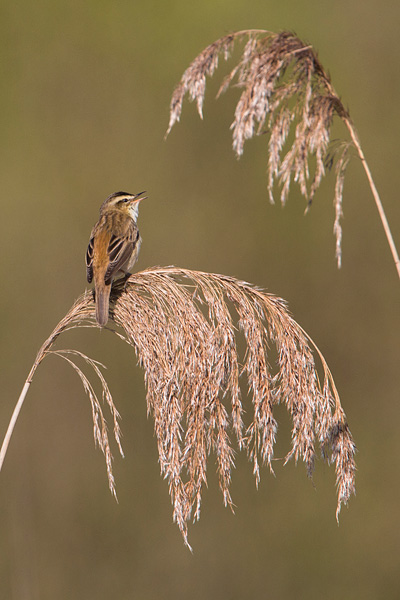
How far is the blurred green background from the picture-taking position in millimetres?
4875

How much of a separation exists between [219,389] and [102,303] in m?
0.64

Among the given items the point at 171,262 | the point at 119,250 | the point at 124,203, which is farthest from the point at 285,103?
the point at 171,262

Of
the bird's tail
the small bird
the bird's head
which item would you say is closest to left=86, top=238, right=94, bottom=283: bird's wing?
the small bird

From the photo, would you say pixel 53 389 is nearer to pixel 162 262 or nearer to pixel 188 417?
pixel 162 262

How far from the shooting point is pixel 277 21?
6645mm

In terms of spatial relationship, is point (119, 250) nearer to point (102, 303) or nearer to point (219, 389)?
point (102, 303)

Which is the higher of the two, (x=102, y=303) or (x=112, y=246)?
(x=112, y=246)

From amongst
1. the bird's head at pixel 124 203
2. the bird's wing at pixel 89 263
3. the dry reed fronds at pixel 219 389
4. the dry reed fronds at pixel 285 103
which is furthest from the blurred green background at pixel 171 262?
the dry reed fronds at pixel 285 103

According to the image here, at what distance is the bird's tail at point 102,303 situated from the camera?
265cm

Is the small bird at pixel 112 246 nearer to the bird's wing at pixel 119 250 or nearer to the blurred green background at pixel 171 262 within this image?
the bird's wing at pixel 119 250

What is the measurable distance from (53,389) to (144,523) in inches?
47.3

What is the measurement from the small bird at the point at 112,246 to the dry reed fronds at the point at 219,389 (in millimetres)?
364

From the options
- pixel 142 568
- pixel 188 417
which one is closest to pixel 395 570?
pixel 142 568

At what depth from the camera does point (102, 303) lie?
2.76 meters
